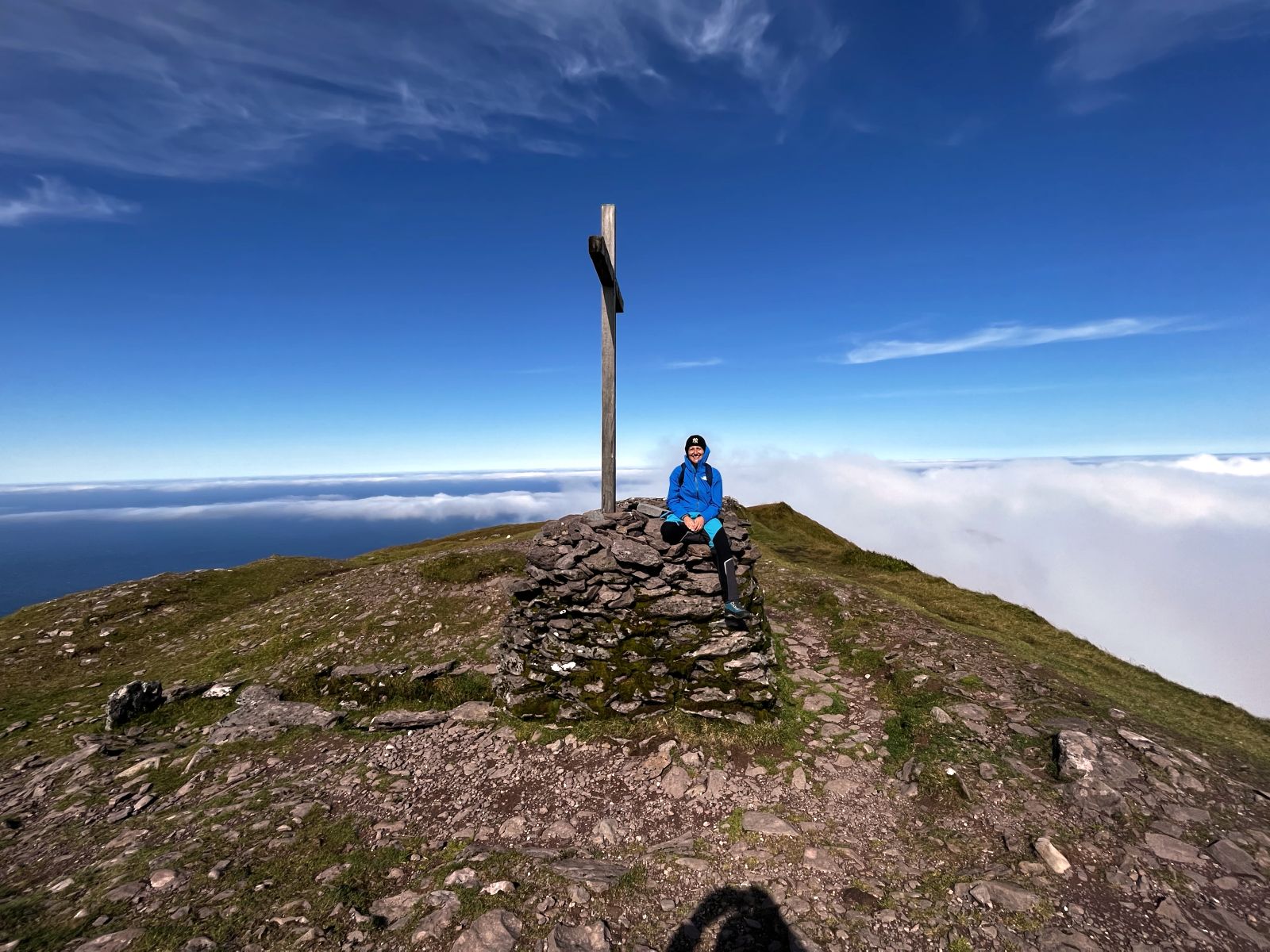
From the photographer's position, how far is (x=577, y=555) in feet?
35.7

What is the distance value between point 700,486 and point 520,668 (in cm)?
575

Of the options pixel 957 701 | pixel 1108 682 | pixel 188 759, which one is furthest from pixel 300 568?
pixel 1108 682

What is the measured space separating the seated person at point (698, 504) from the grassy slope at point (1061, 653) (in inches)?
331

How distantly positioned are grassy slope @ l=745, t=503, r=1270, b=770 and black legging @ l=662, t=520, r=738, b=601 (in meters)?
7.89

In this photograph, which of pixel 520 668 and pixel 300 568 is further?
pixel 300 568

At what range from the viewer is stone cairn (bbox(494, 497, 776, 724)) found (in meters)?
10.0

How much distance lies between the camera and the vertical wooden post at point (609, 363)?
37.5 ft

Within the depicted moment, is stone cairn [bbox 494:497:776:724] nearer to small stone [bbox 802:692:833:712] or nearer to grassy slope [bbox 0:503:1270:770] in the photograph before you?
small stone [bbox 802:692:833:712]

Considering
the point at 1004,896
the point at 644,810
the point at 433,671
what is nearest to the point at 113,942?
the point at 644,810

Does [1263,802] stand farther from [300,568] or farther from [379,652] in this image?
[300,568]

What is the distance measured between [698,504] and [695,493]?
0.79ft

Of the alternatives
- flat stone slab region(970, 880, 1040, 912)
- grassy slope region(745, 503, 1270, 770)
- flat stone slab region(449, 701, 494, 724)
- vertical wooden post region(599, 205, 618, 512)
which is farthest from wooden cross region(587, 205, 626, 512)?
grassy slope region(745, 503, 1270, 770)

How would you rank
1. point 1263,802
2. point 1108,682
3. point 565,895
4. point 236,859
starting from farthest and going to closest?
point 1108,682 < point 1263,802 < point 236,859 < point 565,895

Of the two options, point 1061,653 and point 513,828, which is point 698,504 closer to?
point 513,828
